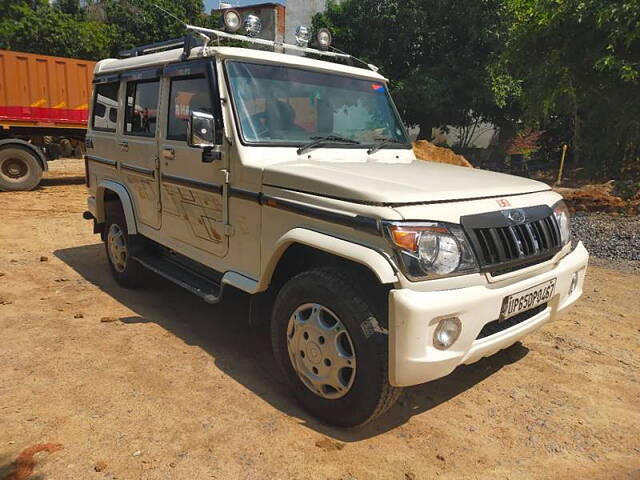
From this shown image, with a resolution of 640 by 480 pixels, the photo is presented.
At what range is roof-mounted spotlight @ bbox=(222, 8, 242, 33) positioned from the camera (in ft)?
12.5

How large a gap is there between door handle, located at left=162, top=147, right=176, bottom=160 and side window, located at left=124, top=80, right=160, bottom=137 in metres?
0.31

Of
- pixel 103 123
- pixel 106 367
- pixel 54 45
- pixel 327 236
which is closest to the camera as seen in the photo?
pixel 327 236

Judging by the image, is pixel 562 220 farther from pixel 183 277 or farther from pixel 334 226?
pixel 183 277

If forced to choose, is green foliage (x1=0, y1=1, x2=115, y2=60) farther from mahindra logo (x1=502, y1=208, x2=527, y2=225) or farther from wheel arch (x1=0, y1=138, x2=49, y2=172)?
mahindra logo (x1=502, y1=208, x2=527, y2=225)

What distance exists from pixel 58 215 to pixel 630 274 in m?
9.18

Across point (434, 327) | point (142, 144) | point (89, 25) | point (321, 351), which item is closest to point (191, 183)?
point (142, 144)

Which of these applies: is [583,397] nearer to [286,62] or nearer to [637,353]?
[637,353]

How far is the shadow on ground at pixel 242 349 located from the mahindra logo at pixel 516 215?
1275 mm

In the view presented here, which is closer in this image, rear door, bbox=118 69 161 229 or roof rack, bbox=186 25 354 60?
roof rack, bbox=186 25 354 60

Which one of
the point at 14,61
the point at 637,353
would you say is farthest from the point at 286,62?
the point at 14,61

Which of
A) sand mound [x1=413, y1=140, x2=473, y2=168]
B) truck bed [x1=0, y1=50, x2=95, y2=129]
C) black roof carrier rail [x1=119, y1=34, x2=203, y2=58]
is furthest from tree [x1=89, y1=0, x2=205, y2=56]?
black roof carrier rail [x1=119, y1=34, x2=203, y2=58]

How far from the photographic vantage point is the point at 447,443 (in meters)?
2.91

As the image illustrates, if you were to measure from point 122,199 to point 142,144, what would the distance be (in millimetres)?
676

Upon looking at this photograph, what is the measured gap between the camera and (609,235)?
25.7 ft
